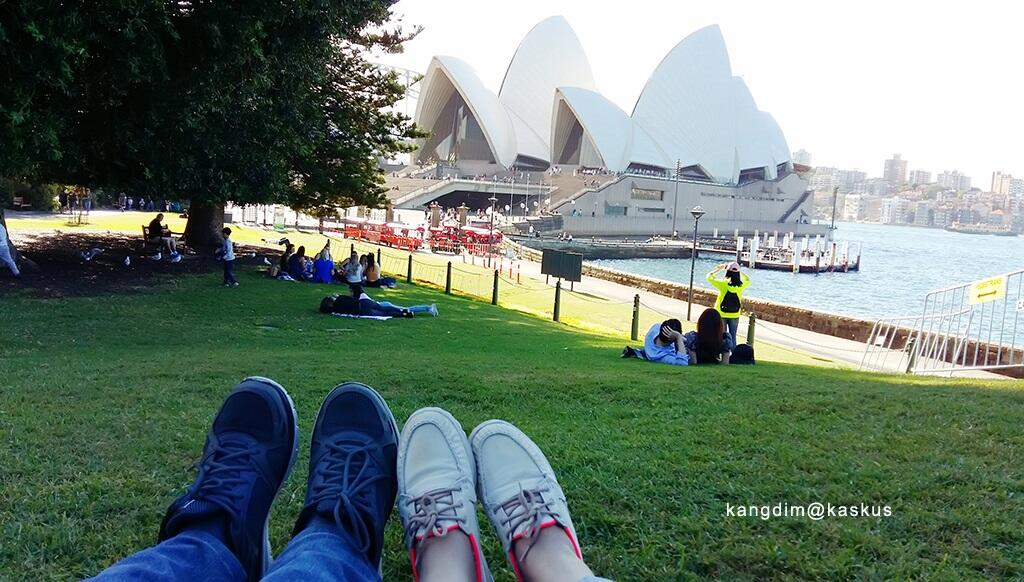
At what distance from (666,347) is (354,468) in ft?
19.6

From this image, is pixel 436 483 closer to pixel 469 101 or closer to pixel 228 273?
pixel 228 273

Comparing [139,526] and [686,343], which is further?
[686,343]

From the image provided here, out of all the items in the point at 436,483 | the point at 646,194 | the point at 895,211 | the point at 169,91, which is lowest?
the point at 436,483

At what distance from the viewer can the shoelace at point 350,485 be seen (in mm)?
1682

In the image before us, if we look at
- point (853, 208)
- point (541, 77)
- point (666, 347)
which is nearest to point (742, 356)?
point (666, 347)

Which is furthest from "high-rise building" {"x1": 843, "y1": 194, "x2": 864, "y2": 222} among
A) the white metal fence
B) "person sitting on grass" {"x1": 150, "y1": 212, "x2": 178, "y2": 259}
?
"person sitting on grass" {"x1": 150, "y1": 212, "x2": 178, "y2": 259}

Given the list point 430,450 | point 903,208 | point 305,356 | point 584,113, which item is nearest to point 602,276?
point 305,356

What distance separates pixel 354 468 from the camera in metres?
1.93

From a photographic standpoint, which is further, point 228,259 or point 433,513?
point 228,259

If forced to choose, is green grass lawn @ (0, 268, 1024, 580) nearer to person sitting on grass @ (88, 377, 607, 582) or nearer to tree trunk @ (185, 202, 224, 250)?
person sitting on grass @ (88, 377, 607, 582)

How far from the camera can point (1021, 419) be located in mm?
3531

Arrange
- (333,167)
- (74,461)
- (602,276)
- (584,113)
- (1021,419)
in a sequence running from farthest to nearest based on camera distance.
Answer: (584,113)
(602,276)
(333,167)
(1021,419)
(74,461)

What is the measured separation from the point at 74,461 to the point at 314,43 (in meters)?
8.91

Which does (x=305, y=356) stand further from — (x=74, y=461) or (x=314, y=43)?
(x=314, y=43)
